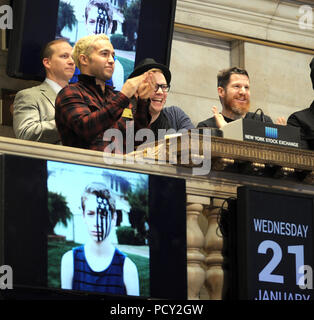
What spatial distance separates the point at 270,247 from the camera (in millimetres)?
6730

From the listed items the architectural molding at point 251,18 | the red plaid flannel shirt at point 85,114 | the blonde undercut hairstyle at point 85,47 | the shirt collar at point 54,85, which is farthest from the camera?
the architectural molding at point 251,18

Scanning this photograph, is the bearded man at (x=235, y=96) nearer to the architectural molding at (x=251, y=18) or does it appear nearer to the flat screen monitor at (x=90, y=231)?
the flat screen monitor at (x=90, y=231)

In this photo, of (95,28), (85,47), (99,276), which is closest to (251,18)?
(95,28)

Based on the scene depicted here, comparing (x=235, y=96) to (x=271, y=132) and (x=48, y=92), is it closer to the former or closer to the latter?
(x=271, y=132)

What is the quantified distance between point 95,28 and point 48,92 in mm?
1056

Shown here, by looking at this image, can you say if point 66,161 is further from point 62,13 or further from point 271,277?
point 62,13

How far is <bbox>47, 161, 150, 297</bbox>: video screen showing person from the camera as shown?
6.08 m

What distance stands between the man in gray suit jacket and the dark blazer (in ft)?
5.55

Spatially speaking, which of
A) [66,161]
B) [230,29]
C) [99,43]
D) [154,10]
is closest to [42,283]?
[66,161]

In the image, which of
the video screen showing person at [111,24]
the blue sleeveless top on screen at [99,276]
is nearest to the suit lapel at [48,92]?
the video screen showing person at [111,24]

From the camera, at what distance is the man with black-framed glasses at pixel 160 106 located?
7.68 m

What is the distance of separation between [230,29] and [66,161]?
15.5 ft

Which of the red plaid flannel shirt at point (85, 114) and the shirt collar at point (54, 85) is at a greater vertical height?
the shirt collar at point (54, 85)

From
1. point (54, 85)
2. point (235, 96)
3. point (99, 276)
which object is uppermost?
point (54, 85)
